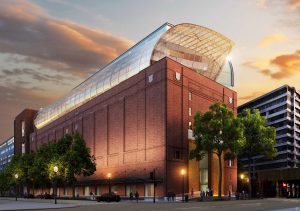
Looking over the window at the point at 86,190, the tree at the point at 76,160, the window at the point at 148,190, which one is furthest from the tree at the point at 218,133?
the window at the point at 86,190

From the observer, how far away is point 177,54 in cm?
9331

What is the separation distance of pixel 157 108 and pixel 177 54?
16941mm

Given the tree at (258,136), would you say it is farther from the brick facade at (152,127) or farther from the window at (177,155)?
the window at (177,155)

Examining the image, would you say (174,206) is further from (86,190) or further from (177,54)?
(86,190)

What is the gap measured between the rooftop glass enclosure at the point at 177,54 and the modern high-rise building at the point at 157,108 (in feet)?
0.66

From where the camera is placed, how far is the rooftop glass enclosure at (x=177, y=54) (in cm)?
9214

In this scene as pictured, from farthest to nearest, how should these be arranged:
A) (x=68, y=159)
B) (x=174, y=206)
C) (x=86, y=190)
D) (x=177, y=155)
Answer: (x=86, y=190), (x=68, y=159), (x=177, y=155), (x=174, y=206)

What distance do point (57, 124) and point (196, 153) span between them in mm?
71391

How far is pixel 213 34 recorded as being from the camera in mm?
99562

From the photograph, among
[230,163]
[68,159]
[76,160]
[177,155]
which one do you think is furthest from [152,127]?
[230,163]

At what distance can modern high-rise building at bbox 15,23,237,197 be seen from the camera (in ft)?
262

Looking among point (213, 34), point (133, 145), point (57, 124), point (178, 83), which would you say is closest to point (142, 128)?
point (133, 145)

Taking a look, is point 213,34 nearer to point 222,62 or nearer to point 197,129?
point 222,62

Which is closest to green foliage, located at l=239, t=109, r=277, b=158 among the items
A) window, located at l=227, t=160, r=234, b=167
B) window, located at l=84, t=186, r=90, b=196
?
window, located at l=227, t=160, r=234, b=167
